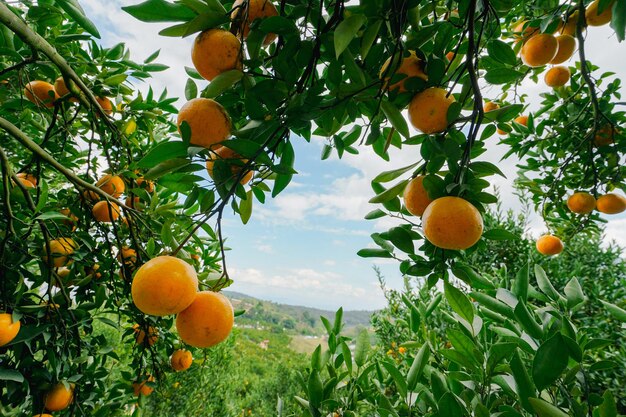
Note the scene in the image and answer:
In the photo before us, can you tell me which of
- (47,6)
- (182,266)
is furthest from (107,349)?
(47,6)

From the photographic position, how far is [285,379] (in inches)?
260

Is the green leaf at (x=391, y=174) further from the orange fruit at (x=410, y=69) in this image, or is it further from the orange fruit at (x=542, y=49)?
the orange fruit at (x=542, y=49)

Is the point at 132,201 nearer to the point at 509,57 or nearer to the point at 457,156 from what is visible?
the point at 457,156

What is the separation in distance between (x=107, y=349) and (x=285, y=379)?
223 inches

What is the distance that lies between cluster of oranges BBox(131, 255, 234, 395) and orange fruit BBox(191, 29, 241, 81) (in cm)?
47

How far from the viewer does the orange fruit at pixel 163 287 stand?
72 cm

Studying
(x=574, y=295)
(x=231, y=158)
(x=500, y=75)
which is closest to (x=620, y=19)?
(x=500, y=75)

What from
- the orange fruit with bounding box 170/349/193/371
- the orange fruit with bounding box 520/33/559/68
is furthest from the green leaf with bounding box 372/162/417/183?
the orange fruit with bounding box 170/349/193/371

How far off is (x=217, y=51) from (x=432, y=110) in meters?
0.52

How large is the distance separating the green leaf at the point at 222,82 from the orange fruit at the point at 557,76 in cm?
231

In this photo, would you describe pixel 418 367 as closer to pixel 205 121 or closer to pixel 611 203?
pixel 205 121

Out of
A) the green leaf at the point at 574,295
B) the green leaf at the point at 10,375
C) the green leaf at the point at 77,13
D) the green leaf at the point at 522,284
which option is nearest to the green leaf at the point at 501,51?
the green leaf at the point at 522,284

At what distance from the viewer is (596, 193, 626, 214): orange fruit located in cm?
215

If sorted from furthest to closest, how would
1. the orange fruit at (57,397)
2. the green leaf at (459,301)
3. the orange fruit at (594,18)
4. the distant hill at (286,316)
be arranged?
1. the distant hill at (286,316)
2. the orange fruit at (594,18)
3. the orange fruit at (57,397)
4. the green leaf at (459,301)
